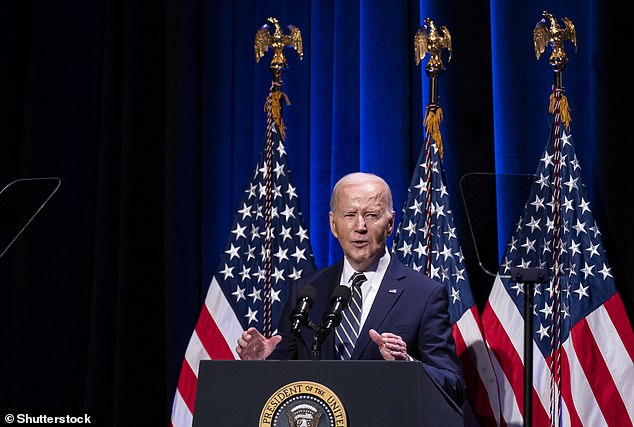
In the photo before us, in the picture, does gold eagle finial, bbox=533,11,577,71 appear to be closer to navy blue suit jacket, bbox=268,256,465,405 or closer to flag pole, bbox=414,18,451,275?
flag pole, bbox=414,18,451,275

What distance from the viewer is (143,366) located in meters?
4.91

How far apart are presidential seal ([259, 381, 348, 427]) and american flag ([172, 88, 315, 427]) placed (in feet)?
6.38

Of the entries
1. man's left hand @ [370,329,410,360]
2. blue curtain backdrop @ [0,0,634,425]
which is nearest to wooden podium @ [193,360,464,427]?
man's left hand @ [370,329,410,360]

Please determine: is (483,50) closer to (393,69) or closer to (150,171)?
(393,69)

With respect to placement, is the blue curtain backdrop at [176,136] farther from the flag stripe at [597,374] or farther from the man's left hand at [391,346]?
the man's left hand at [391,346]

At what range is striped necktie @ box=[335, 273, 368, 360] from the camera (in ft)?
11.4

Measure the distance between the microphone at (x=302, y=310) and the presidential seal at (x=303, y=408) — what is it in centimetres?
18

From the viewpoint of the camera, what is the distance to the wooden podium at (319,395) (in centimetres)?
249

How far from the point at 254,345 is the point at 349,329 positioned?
544 mm

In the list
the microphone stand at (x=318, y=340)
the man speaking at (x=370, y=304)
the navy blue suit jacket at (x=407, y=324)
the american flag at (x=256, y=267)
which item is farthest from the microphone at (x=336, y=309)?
the american flag at (x=256, y=267)

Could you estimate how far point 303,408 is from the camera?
2.52 meters

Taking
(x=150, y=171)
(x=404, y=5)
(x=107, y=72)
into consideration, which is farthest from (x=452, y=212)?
(x=107, y=72)

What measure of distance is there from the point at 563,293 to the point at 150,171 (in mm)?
2286

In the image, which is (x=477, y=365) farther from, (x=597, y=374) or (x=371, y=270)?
(x=371, y=270)
